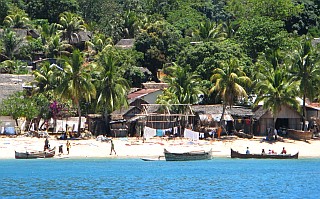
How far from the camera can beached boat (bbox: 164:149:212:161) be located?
176 feet

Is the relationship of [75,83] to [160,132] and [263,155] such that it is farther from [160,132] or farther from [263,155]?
[263,155]

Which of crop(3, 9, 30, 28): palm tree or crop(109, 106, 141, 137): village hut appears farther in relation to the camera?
crop(3, 9, 30, 28): palm tree

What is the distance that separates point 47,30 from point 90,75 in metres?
26.6

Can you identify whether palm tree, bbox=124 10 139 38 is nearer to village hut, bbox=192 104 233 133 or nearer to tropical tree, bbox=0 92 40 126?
village hut, bbox=192 104 233 133

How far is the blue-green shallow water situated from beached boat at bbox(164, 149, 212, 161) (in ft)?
1.39

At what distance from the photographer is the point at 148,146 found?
57250mm

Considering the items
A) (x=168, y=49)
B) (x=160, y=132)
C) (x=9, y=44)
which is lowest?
(x=160, y=132)

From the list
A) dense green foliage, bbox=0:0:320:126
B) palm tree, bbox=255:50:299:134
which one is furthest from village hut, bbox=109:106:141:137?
palm tree, bbox=255:50:299:134

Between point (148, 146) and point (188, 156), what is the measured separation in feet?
14.4

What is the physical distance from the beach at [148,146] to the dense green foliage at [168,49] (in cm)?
308

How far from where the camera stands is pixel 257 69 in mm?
67625

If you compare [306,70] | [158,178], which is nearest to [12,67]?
[306,70]

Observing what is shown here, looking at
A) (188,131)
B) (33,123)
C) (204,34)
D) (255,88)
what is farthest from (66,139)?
(204,34)

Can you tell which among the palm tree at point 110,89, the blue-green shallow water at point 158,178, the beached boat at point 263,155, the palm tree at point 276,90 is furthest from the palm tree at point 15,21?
the beached boat at point 263,155
